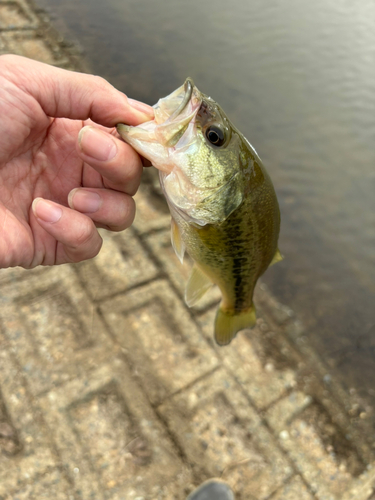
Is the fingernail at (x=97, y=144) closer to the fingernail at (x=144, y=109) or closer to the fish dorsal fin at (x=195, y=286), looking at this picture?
the fingernail at (x=144, y=109)

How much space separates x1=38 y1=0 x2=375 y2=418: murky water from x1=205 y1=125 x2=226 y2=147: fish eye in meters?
2.61

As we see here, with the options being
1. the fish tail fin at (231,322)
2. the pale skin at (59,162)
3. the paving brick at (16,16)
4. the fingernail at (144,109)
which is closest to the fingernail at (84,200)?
the pale skin at (59,162)

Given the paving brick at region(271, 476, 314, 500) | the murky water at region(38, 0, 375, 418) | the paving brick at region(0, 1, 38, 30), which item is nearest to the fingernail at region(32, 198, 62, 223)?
the paving brick at region(271, 476, 314, 500)

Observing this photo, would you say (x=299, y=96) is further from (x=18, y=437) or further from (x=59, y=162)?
(x=18, y=437)

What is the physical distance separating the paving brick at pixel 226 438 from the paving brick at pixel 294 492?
0.12ft

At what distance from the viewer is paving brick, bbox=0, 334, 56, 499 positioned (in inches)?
83.8

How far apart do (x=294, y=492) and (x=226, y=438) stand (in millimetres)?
543

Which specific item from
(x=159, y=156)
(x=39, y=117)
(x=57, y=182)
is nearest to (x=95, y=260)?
(x=57, y=182)

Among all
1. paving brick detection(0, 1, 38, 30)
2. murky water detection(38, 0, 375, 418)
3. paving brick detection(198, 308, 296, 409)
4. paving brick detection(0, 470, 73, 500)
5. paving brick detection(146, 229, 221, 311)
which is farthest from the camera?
paving brick detection(0, 1, 38, 30)

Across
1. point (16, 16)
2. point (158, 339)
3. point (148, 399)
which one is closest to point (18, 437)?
point (148, 399)

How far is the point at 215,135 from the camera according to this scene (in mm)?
1407

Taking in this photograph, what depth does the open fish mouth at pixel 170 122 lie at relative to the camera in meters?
1.31

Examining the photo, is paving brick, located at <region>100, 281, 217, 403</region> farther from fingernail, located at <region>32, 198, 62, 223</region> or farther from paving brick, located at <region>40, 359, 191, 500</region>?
fingernail, located at <region>32, 198, 62, 223</region>

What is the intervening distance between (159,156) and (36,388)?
1844mm
